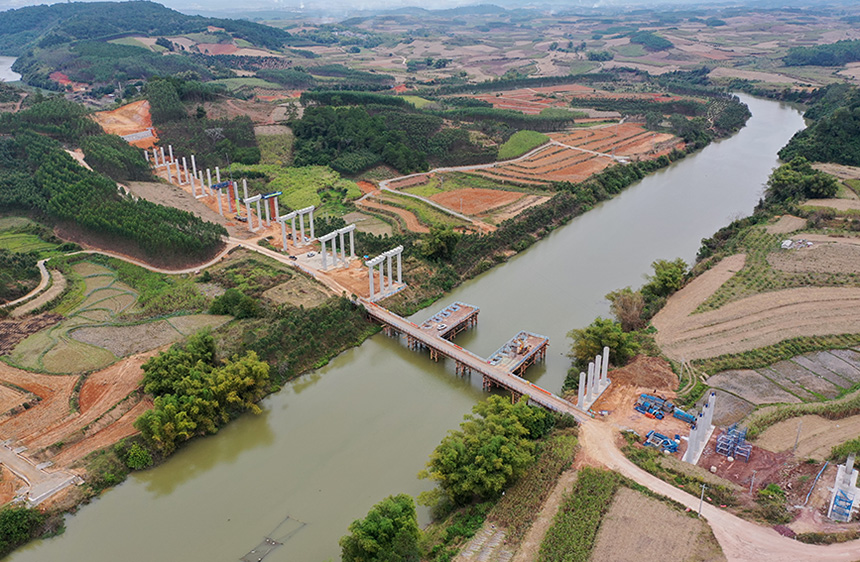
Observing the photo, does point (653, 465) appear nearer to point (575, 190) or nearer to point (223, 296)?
point (223, 296)

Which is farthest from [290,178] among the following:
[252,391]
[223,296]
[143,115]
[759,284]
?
[759,284]

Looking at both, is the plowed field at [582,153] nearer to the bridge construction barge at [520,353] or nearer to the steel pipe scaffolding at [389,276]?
the steel pipe scaffolding at [389,276]

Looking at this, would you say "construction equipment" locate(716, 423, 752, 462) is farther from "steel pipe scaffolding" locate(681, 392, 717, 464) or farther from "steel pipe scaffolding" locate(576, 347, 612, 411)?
"steel pipe scaffolding" locate(576, 347, 612, 411)

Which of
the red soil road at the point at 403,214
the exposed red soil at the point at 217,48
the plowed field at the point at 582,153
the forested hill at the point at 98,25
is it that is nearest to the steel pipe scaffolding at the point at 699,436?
the red soil road at the point at 403,214

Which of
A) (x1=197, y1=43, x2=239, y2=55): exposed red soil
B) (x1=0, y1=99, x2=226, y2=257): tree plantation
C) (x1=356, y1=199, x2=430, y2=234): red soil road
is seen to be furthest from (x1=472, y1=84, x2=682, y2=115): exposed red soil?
(x1=197, y1=43, x2=239, y2=55): exposed red soil

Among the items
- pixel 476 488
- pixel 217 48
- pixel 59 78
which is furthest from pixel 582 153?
pixel 217 48
